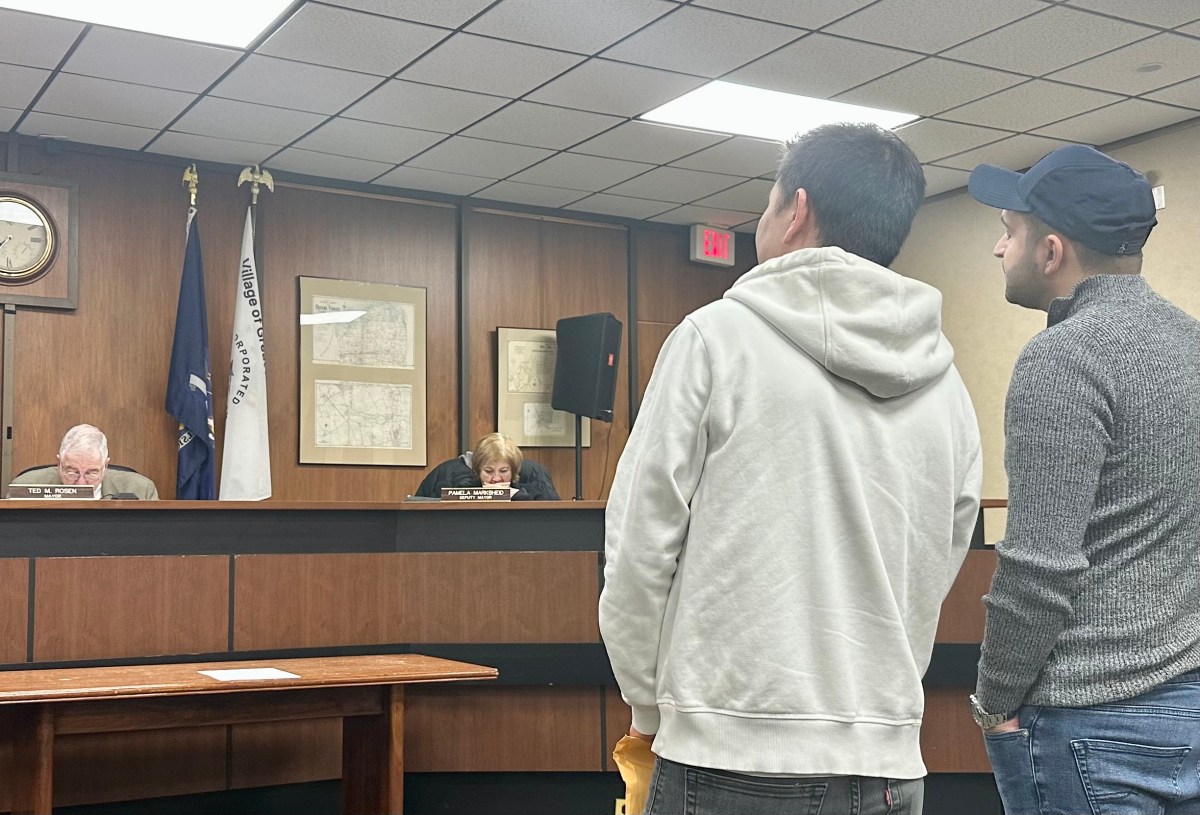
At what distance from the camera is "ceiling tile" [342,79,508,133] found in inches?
215

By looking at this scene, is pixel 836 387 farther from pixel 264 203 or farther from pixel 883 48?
pixel 264 203

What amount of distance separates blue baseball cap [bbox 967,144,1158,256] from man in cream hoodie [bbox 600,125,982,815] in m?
0.29

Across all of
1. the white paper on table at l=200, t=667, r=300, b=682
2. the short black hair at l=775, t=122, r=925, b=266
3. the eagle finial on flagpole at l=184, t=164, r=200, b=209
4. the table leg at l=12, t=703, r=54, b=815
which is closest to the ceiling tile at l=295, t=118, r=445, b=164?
the eagle finial on flagpole at l=184, t=164, r=200, b=209

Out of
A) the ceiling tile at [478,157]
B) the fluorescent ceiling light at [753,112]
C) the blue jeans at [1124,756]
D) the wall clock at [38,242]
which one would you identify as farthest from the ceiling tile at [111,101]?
the blue jeans at [1124,756]

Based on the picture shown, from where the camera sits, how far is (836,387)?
138cm

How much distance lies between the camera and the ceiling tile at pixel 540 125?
228 inches

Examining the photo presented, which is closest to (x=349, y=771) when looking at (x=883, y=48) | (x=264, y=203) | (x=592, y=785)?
(x=592, y=785)

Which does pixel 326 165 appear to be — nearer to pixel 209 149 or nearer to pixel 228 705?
pixel 209 149

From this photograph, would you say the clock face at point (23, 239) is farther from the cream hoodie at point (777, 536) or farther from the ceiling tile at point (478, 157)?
the cream hoodie at point (777, 536)

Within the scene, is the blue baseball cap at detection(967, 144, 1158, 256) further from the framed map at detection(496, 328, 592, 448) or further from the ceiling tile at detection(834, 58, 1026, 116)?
the framed map at detection(496, 328, 592, 448)

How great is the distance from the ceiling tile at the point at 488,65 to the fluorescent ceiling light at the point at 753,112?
0.71 meters

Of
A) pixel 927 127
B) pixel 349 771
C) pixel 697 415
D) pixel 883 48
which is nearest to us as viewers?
pixel 697 415

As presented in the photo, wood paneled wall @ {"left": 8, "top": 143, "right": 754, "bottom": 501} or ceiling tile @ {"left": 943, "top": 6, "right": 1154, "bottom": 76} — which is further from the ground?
ceiling tile @ {"left": 943, "top": 6, "right": 1154, "bottom": 76}

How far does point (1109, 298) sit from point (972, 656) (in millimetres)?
2929
